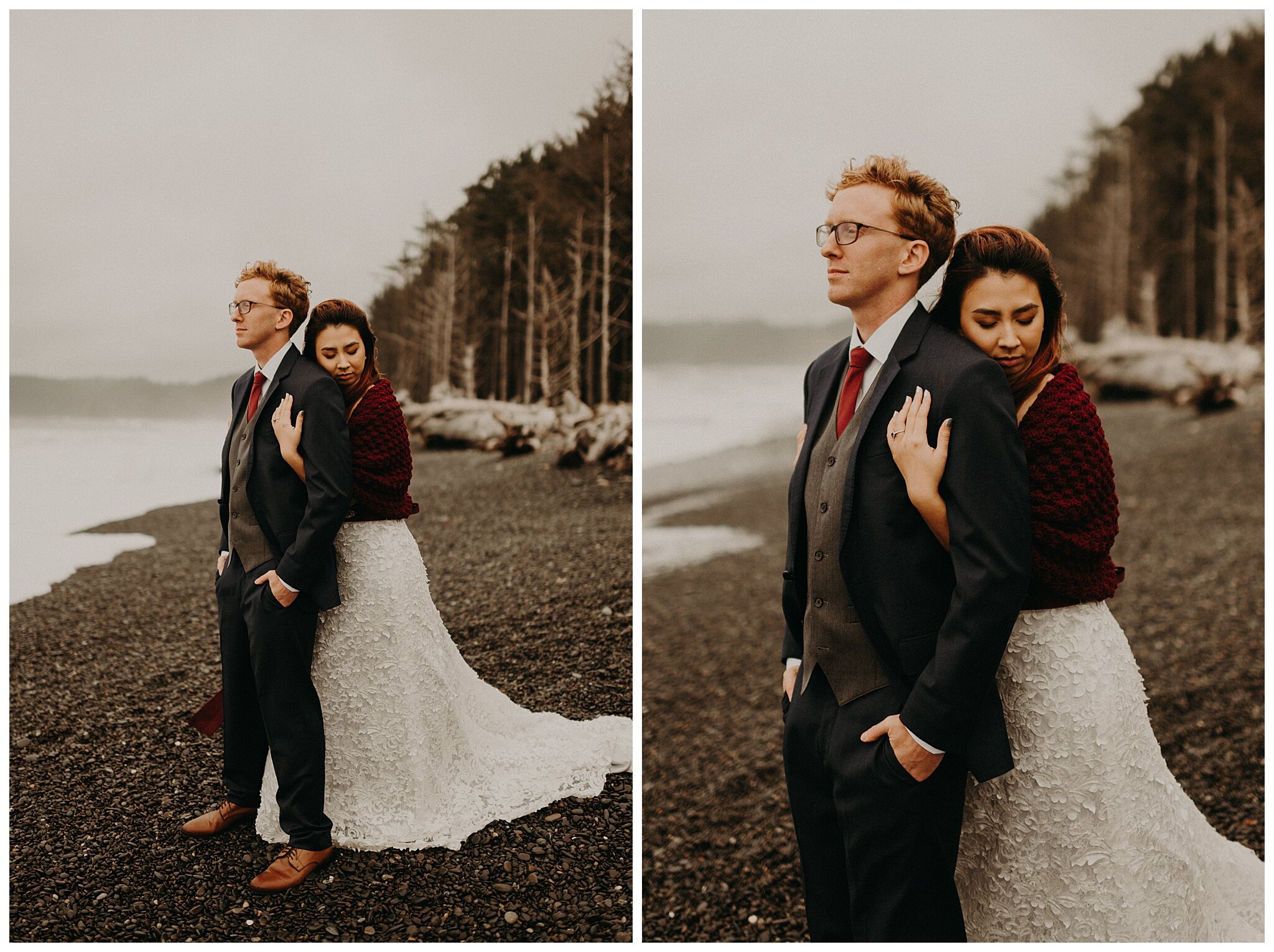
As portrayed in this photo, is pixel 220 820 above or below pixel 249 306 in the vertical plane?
below

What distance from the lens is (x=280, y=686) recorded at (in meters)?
2.54

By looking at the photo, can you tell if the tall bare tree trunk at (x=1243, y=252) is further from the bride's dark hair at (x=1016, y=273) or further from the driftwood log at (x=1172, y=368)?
the bride's dark hair at (x=1016, y=273)

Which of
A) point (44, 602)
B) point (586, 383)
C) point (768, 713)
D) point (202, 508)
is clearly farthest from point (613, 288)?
point (768, 713)

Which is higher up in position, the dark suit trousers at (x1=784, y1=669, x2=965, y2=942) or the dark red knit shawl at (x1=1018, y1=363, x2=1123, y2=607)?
the dark red knit shawl at (x1=1018, y1=363, x2=1123, y2=607)

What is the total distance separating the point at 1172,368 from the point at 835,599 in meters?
6.44

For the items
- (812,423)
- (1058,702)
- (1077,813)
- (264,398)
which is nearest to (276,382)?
(264,398)

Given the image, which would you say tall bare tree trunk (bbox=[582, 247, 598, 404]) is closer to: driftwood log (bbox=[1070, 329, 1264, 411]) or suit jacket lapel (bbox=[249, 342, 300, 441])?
suit jacket lapel (bbox=[249, 342, 300, 441])

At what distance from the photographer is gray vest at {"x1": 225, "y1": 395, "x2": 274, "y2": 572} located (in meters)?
2.50

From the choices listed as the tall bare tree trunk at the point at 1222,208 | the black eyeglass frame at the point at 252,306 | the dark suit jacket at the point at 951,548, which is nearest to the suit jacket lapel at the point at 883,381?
the dark suit jacket at the point at 951,548

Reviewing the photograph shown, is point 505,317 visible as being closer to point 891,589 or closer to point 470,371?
point 470,371

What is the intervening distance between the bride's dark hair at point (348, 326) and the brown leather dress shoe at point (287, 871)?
1.31 m

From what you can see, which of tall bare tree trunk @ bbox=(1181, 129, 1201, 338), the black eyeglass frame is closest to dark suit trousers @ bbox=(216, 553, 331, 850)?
the black eyeglass frame

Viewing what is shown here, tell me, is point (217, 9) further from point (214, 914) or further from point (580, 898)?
point (580, 898)

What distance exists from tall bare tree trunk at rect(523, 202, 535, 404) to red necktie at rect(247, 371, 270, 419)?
37.8 inches
